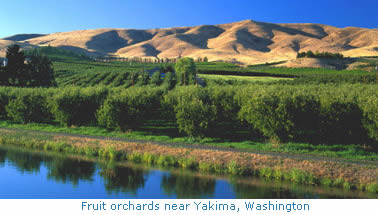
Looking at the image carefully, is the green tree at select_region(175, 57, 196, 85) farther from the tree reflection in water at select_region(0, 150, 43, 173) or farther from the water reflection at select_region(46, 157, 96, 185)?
the water reflection at select_region(46, 157, 96, 185)

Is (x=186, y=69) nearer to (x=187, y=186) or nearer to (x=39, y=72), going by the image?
(x=39, y=72)

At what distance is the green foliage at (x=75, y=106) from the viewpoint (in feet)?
160

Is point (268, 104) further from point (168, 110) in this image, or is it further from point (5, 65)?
point (5, 65)

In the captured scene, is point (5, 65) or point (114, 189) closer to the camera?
point (114, 189)

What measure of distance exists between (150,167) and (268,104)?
1357 centimetres

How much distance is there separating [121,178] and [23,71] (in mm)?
63666

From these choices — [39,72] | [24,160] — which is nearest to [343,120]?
[24,160]

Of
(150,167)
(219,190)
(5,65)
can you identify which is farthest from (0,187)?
(5,65)

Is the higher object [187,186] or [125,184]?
[187,186]

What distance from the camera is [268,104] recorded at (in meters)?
37.7

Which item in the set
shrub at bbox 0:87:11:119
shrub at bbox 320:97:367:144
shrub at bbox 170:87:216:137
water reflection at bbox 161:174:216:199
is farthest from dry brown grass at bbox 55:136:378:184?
shrub at bbox 0:87:11:119

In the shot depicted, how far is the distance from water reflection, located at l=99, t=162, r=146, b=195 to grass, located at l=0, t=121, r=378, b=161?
886 cm

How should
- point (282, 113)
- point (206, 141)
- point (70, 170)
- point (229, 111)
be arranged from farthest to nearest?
point (229, 111)
point (206, 141)
point (282, 113)
point (70, 170)

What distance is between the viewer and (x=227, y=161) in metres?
31.0
